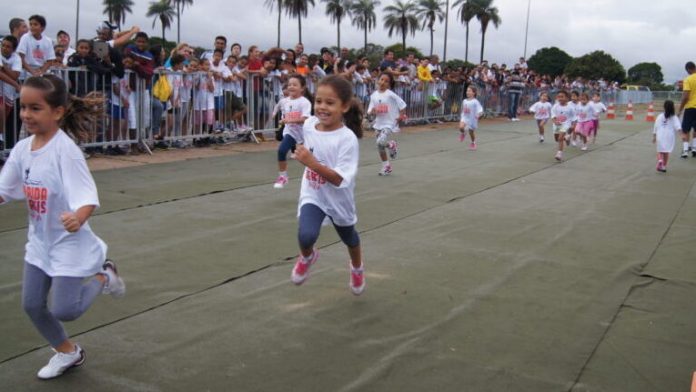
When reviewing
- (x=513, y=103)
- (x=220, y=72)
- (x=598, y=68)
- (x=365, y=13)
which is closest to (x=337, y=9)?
(x=365, y=13)

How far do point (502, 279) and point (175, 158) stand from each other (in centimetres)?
776

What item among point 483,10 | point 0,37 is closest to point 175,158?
point 0,37

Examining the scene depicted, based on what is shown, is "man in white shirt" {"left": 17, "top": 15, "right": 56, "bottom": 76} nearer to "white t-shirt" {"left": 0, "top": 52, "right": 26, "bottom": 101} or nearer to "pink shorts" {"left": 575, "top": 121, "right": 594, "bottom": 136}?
"white t-shirt" {"left": 0, "top": 52, "right": 26, "bottom": 101}

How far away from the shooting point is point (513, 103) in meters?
28.1

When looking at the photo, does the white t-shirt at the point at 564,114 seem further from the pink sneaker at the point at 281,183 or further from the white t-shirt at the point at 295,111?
the pink sneaker at the point at 281,183

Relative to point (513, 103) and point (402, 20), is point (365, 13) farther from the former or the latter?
point (513, 103)

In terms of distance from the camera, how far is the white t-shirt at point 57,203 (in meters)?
3.28

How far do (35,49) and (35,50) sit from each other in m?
0.02

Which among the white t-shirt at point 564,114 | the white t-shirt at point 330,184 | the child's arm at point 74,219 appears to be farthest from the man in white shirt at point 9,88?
the white t-shirt at point 564,114

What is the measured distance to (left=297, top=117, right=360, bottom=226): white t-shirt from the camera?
178 inches

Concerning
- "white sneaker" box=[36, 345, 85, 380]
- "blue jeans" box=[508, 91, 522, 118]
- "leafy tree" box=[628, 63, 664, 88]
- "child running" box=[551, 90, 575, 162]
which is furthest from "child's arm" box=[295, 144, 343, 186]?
"leafy tree" box=[628, 63, 664, 88]

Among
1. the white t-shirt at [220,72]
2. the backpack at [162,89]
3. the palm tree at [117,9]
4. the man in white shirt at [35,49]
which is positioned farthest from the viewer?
the palm tree at [117,9]

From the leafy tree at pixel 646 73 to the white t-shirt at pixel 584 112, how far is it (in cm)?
10153

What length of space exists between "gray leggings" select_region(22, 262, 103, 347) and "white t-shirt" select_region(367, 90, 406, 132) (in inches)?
334
